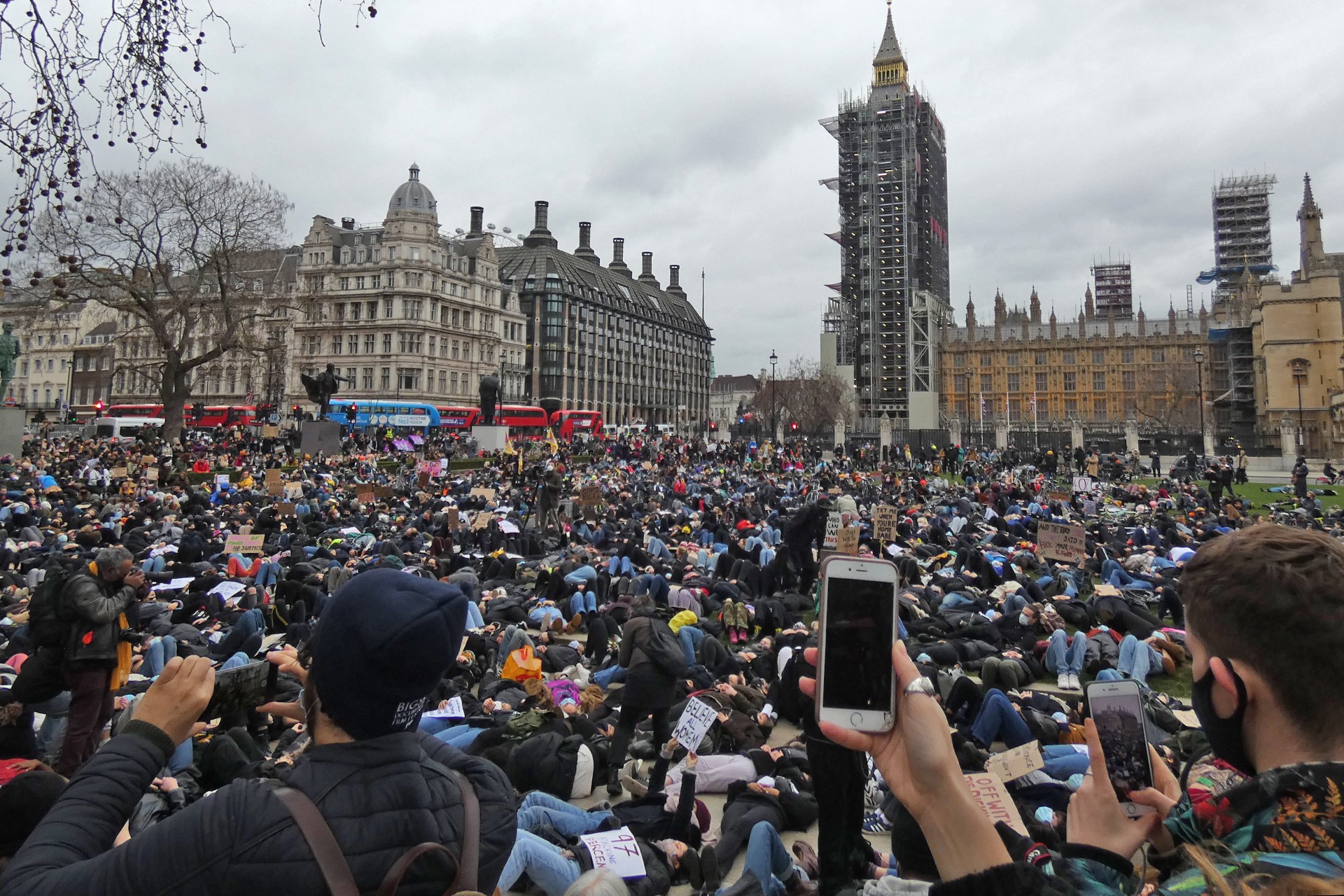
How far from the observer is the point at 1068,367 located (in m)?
75.8

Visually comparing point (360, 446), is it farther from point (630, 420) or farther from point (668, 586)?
point (630, 420)

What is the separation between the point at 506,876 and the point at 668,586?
6.83 m

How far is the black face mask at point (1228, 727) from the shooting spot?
1.37 metres

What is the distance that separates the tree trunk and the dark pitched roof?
166 ft

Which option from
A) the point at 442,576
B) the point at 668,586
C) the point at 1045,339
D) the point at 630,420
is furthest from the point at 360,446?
the point at 1045,339

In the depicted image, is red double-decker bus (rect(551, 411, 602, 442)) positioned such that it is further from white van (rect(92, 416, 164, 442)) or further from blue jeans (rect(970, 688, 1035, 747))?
blue jeans (rect(970, 688, 1035, 747))

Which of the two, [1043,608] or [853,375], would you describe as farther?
[853,375]

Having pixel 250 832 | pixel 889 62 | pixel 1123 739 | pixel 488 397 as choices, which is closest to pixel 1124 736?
pixel 1123 739

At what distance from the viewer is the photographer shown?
4.64 meters

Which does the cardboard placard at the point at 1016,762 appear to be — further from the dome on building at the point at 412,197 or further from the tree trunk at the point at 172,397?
the dome on building at the point at 412,197

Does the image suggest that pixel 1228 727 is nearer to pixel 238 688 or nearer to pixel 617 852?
pixel 238 688

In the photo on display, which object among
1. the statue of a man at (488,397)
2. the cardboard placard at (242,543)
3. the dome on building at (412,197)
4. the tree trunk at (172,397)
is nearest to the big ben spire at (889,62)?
the dome on building at (412,197)

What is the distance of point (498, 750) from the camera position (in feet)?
17.2

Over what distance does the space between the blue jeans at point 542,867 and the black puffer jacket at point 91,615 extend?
10.5 feet
